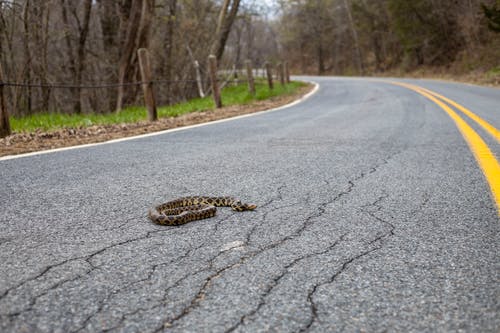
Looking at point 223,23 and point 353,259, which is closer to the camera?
point 353,259

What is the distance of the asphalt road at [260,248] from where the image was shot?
1733mm

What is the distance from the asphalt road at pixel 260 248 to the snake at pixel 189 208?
0.18ft

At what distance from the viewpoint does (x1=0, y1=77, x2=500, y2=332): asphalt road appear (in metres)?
1.73

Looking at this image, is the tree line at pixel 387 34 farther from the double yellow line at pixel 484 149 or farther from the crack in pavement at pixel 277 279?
the crack in pavement at pixel 277 279

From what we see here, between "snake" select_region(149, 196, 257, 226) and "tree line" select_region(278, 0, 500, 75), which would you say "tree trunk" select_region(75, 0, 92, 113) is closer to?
"snake" select_region(149, 196, 257, 226)

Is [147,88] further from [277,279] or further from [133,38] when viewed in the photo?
[277,279]

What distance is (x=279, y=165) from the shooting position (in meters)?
4.67

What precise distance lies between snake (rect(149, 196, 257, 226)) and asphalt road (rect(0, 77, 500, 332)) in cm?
5

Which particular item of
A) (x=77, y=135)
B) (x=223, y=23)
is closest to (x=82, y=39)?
(x=223, y=23)

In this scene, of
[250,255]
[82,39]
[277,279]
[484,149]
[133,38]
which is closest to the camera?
[277,279]

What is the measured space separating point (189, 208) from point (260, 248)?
2.79ft

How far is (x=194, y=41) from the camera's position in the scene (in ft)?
74.2

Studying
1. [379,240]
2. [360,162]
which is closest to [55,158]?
[360,162]

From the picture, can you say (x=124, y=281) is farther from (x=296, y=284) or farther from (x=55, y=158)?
(x=55, y=158)
